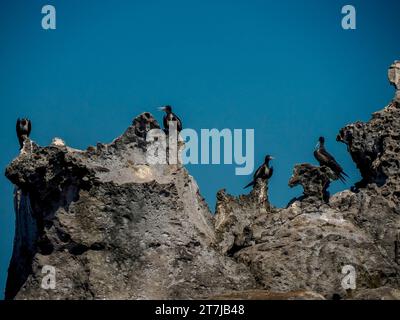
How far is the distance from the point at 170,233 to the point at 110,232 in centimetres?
146

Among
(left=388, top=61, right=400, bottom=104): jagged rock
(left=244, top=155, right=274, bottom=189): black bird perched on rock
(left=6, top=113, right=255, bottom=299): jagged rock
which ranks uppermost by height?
(left=388, top=61, right=400, bottom=104): jagged rock

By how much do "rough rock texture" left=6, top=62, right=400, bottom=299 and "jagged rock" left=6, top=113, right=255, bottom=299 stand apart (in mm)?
A: 24

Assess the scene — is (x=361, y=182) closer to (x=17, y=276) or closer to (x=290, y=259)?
(x=290, y=259)

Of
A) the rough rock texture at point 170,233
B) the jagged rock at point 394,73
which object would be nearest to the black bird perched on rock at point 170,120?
the rough rock texture at point 170,233

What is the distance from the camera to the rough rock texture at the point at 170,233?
37344mm

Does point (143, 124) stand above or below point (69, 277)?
above

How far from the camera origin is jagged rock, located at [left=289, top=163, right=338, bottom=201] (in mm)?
40406

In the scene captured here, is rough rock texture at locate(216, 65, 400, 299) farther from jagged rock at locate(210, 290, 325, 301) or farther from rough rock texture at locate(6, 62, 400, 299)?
jagged rock at locate(210, 290, 325, 301)

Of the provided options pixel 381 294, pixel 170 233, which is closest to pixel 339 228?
pixel 170 233

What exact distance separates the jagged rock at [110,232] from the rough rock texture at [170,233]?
0.02 metres

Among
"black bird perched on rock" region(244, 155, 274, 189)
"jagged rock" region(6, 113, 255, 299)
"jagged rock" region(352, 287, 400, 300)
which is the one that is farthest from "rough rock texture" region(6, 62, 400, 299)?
"black bird perched on rock" region(244, 155, 274, 189)
